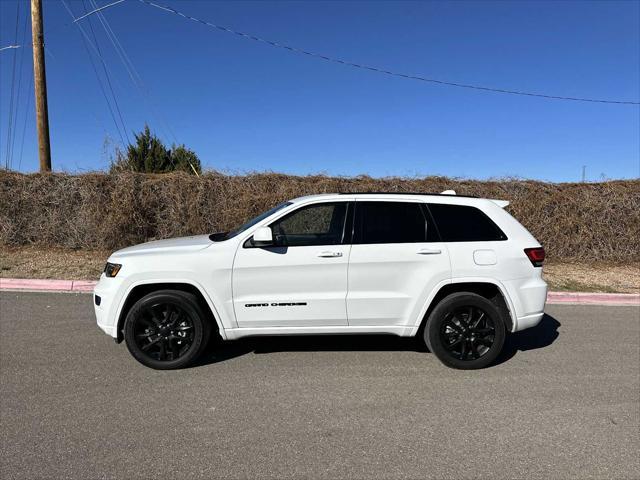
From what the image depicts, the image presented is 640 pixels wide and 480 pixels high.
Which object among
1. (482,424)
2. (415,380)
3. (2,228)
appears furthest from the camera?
(2,228)

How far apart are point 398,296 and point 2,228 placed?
1108cm

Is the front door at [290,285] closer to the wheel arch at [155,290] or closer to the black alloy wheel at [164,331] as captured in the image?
the wheel arch at [155,290]

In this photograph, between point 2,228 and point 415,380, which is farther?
point 2,228

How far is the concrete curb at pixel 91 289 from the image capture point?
8.12 meters

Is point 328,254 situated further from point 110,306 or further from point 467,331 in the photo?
point 110,306

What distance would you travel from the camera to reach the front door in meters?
4.45

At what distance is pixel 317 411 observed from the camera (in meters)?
3.73

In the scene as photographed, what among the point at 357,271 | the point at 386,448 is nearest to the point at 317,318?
the point at 357,271

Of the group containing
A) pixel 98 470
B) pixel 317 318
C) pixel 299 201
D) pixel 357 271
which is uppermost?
pixel 299 201

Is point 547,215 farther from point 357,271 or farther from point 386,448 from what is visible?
point 386,448

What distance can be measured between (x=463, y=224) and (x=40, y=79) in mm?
12546

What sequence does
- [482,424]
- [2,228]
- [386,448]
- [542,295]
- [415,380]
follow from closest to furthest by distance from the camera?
[386,448] → [482,424] → [415,380] → [542,295] → [2,228]

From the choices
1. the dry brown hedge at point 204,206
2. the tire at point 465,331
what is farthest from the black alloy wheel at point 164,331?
the dry brown hedge at point 204,206

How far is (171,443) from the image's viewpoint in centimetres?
Result: 321
